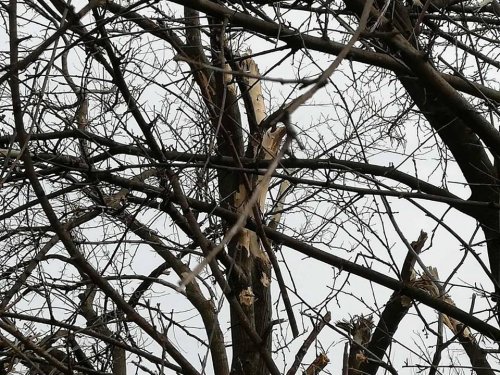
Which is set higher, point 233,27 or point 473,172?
point 473,172

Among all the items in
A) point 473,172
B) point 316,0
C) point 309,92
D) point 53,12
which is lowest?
point 309,92

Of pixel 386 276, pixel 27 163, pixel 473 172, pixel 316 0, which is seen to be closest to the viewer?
pixel 27 163

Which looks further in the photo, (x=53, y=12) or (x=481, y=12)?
(x=481, y=12)

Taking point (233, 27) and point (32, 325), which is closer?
point (233, 27)

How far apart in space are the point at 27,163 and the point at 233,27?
1108 mm

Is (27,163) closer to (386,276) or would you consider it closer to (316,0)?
(316,0)

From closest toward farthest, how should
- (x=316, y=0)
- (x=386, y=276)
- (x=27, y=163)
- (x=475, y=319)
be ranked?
1. (x=27, y=163)
2. (x=316, y=0)
3. (x=475, y=319)
4. (x=386, y=276)

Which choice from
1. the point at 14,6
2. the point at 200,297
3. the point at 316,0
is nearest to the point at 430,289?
the point at 200,297

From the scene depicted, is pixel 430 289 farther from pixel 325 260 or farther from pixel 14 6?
pixel 14 6

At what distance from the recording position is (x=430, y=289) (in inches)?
192

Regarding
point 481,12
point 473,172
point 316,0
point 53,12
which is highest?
point 481,12

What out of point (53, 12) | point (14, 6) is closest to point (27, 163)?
point (14, 6)

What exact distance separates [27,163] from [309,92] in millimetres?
1659

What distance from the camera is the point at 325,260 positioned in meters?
3.94
